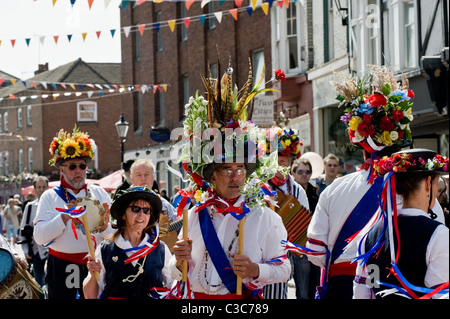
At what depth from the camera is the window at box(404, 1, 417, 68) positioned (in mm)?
15312

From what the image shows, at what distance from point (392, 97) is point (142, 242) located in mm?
2097

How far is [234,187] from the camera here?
473 centimetres

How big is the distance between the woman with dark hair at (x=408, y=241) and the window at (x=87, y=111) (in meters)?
46.1

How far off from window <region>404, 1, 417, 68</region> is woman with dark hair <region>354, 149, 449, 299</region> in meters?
11.6

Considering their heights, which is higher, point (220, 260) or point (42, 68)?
point (42, 68)

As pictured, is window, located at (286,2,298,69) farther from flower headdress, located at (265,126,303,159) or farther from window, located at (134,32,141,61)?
window, located at (134,32,141,61)

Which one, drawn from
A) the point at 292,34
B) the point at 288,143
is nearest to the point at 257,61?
the point at 292,34

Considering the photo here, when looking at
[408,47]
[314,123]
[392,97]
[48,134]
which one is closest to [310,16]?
[314,123]

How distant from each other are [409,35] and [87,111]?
118 feet

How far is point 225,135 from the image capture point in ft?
15.6

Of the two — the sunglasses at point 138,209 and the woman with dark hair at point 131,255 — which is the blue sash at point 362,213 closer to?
the woman with dark hair at point 131,255

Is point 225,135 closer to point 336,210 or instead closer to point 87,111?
point 336,210

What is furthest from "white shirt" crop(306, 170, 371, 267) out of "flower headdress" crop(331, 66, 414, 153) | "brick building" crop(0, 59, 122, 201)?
"brick building" crop(0, 59, 122, 201)

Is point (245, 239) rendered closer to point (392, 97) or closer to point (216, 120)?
point (216, 120)
